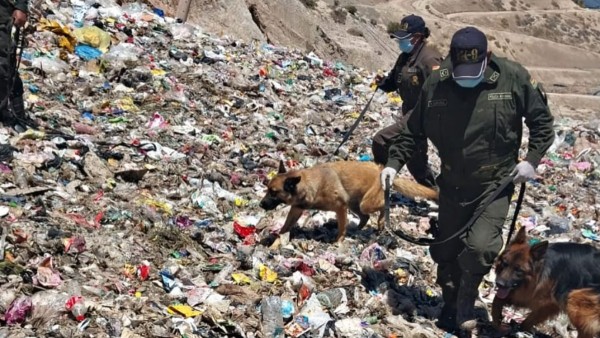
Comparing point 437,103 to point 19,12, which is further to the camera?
point 19,12

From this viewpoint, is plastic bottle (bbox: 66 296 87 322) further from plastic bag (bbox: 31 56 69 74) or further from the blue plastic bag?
the blue plastic bag

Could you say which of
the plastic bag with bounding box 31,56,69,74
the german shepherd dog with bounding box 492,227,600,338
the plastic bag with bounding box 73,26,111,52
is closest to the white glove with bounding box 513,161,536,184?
the german shepherd dog with bounding box 492,227,600,338

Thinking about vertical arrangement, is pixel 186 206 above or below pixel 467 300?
below

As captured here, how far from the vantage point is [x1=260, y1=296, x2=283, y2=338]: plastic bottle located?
3893mm

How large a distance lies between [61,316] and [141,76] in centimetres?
615

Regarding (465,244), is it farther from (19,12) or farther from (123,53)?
(123,53)

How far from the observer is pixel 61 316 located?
11.8 ft

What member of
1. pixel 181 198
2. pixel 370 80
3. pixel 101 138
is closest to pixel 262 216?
pixel 181 198

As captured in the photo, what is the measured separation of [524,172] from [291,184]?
213cm

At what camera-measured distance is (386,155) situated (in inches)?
261

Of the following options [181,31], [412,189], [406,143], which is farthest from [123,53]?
[406,143]

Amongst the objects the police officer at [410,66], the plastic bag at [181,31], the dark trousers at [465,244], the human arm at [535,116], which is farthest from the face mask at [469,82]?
the plastic bag at [181,31]

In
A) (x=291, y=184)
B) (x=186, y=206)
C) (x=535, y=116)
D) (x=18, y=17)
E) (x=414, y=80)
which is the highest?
(x=535, y=116)

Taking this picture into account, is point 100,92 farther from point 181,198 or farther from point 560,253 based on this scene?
point 560,253
